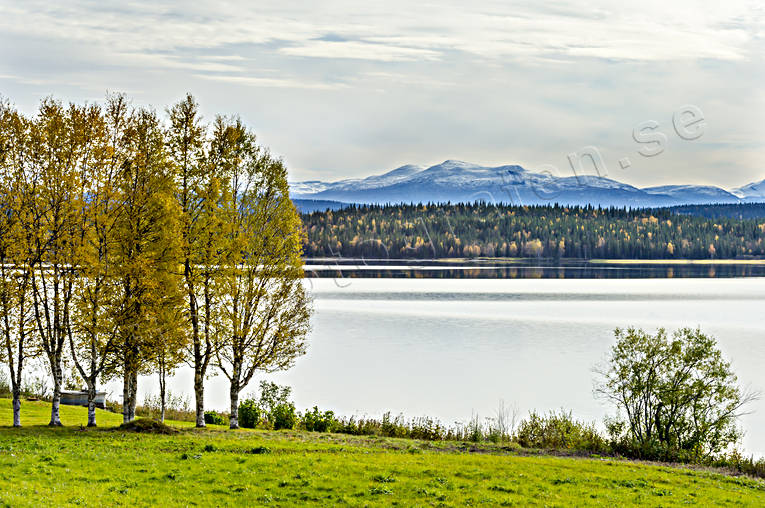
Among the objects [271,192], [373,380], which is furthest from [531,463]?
[373,380]

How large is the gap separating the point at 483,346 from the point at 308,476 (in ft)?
132

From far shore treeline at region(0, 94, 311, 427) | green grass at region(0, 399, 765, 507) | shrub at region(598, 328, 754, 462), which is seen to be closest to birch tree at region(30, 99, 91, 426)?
far shore treeline at region(0, 94, 311, 427)

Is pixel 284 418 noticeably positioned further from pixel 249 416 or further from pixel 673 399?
pixel 673 399

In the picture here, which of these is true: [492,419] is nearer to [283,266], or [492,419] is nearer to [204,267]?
[283,266]

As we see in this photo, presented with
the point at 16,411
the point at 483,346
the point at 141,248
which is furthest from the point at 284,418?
the point at 483,346

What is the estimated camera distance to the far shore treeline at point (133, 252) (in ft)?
77.8

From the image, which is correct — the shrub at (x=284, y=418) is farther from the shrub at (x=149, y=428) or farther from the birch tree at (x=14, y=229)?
the birch tree at (x=14, y=229)

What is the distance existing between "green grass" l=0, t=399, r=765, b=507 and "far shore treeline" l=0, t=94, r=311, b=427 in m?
4.25

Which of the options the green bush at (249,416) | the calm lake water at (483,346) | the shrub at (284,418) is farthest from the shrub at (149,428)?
the calm lake water at (483,346)

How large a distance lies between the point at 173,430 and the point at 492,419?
573 inches

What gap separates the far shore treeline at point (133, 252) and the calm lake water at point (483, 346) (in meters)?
9.79

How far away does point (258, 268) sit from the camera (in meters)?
28.0

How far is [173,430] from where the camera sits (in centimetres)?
2252

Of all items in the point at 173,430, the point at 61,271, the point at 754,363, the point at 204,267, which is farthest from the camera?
the point at 754,363
